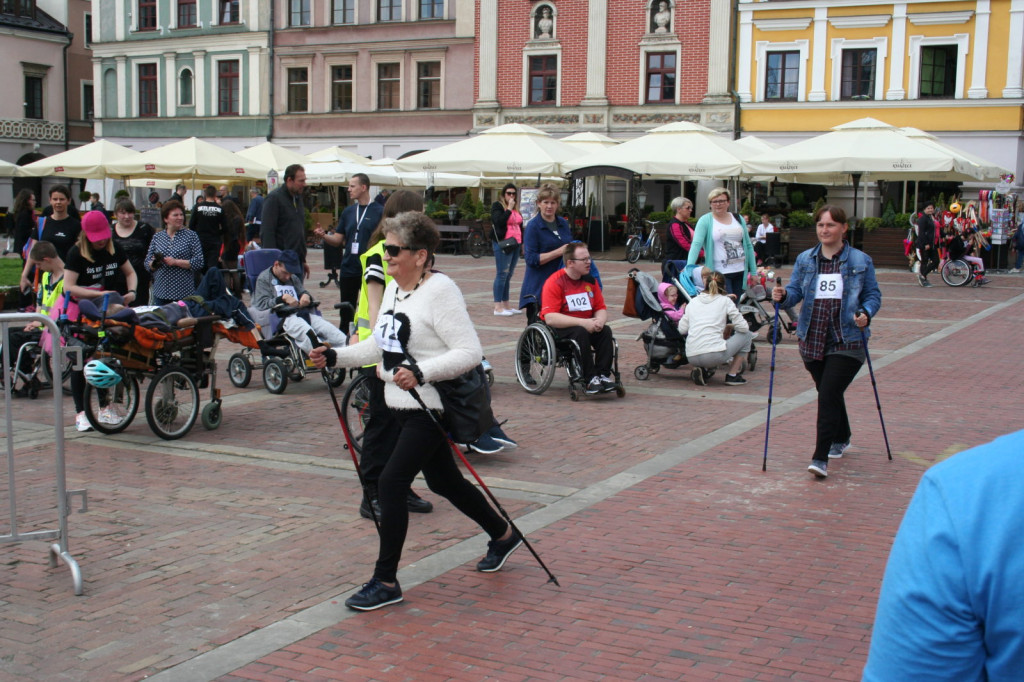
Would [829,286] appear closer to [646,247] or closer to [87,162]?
[87,162]

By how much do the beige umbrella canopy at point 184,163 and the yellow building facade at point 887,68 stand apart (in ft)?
63.5

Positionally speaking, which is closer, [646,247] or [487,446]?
[487,446]

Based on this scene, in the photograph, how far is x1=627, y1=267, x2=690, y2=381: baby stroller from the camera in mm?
10977

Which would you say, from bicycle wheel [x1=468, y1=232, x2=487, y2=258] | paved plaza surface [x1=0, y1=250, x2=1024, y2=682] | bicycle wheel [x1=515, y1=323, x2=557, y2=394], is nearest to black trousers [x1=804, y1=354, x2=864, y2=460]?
paved plaza surface [x1=0, y1=250, x2=1024, y2=682]

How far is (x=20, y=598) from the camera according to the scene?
491cm

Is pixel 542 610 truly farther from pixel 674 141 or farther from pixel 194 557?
pixel 674 141

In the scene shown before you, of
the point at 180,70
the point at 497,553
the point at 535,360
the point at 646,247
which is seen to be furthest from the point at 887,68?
the point at 497,553

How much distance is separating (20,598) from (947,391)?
329 inches

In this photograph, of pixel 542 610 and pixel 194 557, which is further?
pixel 194 557

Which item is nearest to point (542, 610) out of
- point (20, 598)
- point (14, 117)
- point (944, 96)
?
point (20, 598)

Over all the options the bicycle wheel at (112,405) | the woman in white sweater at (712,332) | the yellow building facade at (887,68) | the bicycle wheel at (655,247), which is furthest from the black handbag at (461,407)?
the yellow building facade at (887,68)

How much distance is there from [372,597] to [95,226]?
16.8 feet

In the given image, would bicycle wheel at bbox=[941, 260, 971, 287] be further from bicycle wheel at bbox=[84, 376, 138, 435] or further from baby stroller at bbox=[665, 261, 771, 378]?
bicycle wheel at bbox=[84, 376, 138, 435]

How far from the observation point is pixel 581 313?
979 cm
